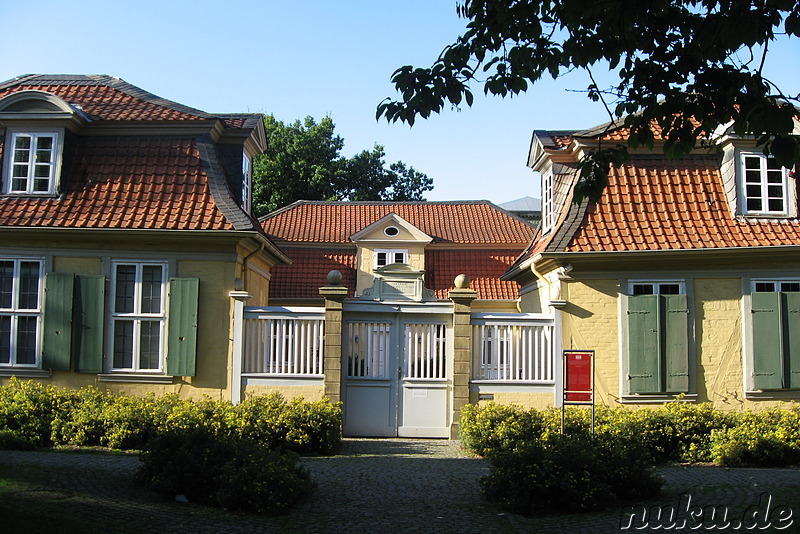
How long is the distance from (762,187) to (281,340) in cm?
947

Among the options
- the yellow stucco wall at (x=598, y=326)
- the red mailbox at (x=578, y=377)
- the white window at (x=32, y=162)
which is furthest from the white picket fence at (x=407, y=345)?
the white window at (x=32, y=162)

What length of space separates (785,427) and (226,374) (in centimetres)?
929

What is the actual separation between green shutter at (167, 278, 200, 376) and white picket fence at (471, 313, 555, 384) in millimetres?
5007

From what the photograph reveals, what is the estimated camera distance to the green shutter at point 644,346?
14430 mm

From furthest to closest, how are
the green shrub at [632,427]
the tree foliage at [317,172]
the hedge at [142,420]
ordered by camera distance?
the tree foliage at [317,172] → the green shrub at [632,427] → the hedge at [142,420]

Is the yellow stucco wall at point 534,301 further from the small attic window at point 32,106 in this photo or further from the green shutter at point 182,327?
the small attic window at point 32,106

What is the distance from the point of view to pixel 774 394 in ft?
47.7

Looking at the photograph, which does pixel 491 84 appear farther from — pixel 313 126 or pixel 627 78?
pixel 313 126

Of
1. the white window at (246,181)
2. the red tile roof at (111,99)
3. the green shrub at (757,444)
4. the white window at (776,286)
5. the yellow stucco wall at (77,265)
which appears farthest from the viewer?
the white window at (246,181)

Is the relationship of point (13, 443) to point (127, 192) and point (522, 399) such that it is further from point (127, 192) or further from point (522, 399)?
point (522, 399)

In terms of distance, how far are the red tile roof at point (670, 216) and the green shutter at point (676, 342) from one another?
103cm

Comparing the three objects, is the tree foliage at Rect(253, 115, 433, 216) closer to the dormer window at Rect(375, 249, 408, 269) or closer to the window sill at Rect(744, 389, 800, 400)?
the dormer window at Rect(375, 249, 408, 269)

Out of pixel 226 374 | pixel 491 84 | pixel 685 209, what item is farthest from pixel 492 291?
pixel 491 84

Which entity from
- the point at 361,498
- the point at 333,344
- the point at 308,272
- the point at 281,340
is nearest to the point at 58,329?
the point at 281,340
